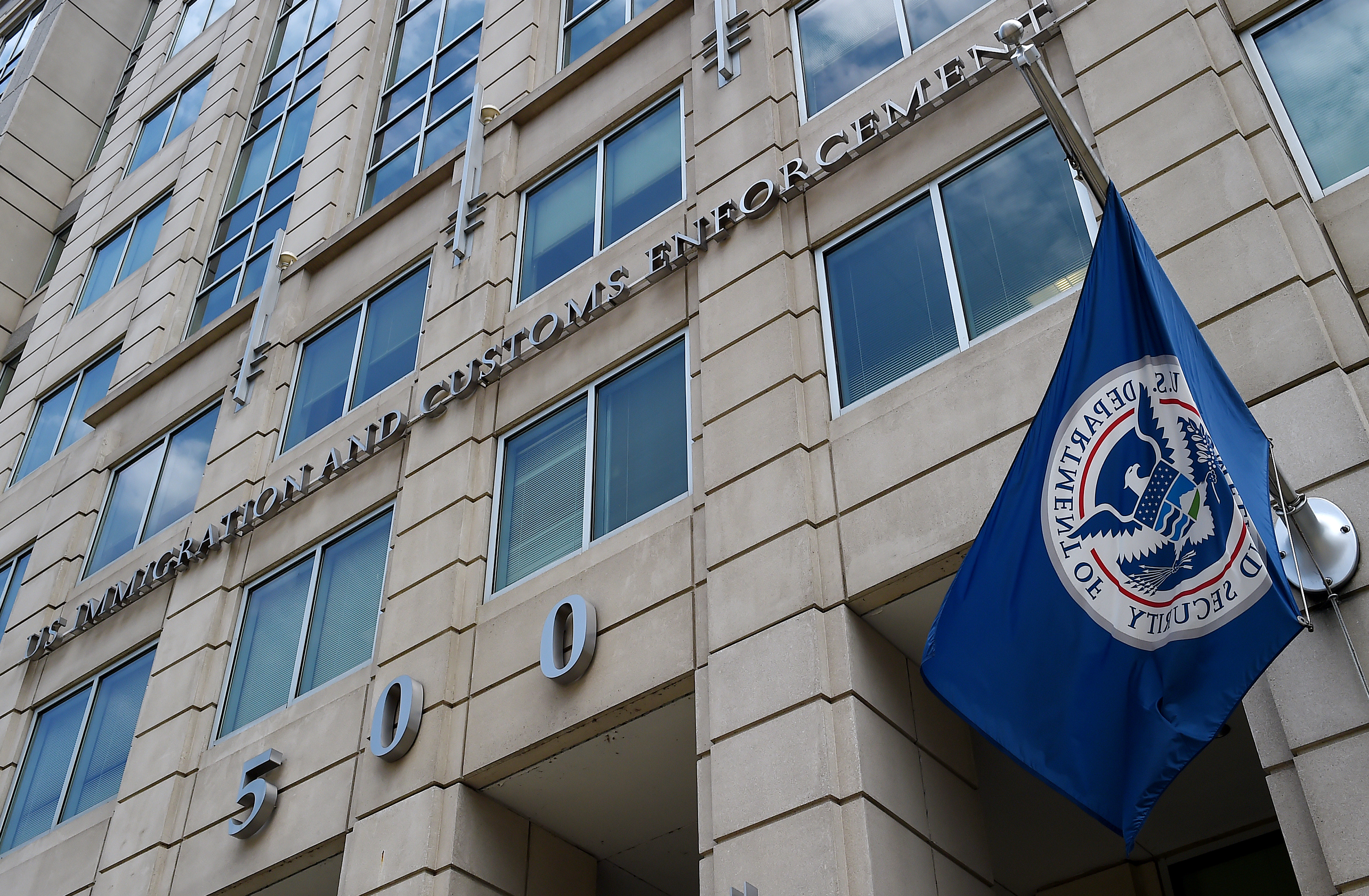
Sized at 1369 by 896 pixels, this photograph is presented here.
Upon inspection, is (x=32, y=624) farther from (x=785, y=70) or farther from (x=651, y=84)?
(x=785, y=70)

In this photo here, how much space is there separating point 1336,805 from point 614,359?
9.35m

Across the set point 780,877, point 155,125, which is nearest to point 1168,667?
point 780,877

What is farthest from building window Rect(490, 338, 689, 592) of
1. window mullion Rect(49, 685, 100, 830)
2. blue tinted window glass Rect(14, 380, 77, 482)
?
blue tinted window glass Rect(14, 380, 77, 482)

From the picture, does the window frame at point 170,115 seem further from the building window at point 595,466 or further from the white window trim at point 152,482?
the building window at point 595,466

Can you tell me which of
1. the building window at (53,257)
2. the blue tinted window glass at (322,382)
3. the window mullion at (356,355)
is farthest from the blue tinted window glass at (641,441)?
the building window at (53,257)

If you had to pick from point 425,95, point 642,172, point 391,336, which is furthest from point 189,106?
point 642,172

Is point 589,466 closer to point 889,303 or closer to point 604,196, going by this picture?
point 889,303

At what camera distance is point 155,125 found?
31.7 metres

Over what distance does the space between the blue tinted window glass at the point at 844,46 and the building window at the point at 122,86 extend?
79.2 feet

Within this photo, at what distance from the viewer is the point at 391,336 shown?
1927 cm

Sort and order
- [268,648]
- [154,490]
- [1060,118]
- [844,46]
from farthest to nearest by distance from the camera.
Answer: [154,490]
[268,648]
[844,46]
[1060,118]

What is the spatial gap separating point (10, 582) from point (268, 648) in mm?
9486

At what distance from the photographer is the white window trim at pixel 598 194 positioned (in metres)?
16.8

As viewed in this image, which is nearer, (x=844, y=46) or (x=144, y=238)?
(x=844, y=46)
